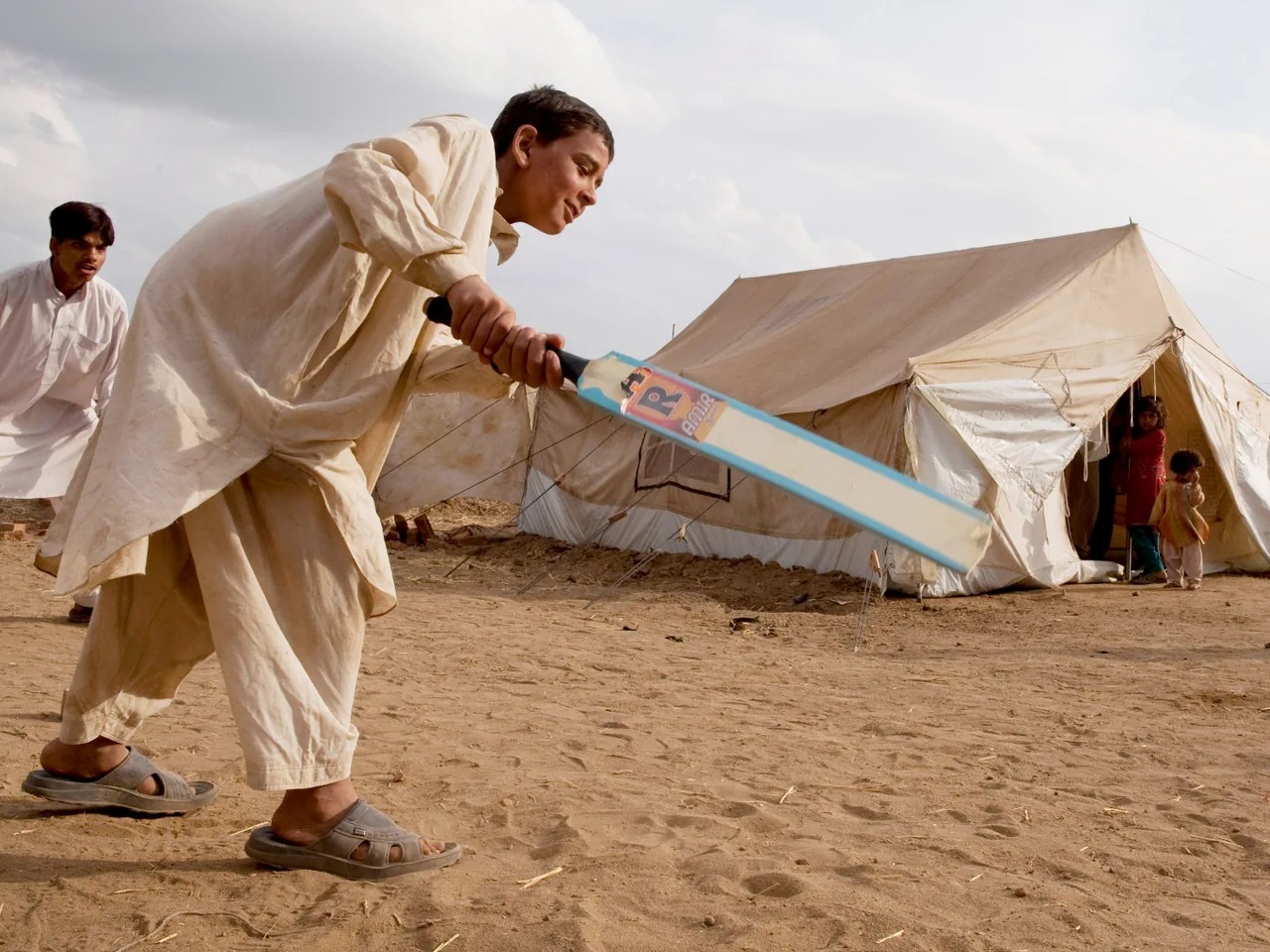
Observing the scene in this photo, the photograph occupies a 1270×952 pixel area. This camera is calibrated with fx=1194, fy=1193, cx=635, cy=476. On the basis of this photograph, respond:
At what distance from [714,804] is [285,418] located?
4.77 ft

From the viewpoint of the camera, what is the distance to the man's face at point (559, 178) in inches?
89.7

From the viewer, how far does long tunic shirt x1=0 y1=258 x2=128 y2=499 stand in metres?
4.48

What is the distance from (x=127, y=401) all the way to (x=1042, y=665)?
183 inches

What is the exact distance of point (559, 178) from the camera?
7.52 feet

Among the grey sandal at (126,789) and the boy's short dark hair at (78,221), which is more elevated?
the boy's short dark hair at (78,221)

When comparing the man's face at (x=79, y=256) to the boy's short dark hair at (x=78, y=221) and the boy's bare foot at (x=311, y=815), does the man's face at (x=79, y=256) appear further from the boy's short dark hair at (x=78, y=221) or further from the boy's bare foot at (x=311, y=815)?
the boy's bare foot at (x=311, y=815)

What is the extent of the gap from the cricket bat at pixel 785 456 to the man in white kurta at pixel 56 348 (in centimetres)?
307

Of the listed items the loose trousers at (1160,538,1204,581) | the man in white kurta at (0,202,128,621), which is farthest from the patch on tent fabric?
the loose trousers at (1160,538,1204,581)

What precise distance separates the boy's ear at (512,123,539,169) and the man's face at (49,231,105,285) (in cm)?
271

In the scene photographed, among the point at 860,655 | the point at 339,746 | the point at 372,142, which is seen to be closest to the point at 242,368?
the point at 372,142

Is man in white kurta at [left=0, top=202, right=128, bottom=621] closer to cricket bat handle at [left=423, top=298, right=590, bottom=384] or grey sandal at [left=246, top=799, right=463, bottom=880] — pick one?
grey sandal at [left=246, top=799, right=463, bottom=880]

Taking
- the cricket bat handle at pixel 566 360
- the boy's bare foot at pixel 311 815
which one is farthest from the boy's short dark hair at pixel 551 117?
the boy's bare foot at pixel 311 815

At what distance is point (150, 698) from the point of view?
7.59ft

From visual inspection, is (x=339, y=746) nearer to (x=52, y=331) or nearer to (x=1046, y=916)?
(x=1046, y=916)
